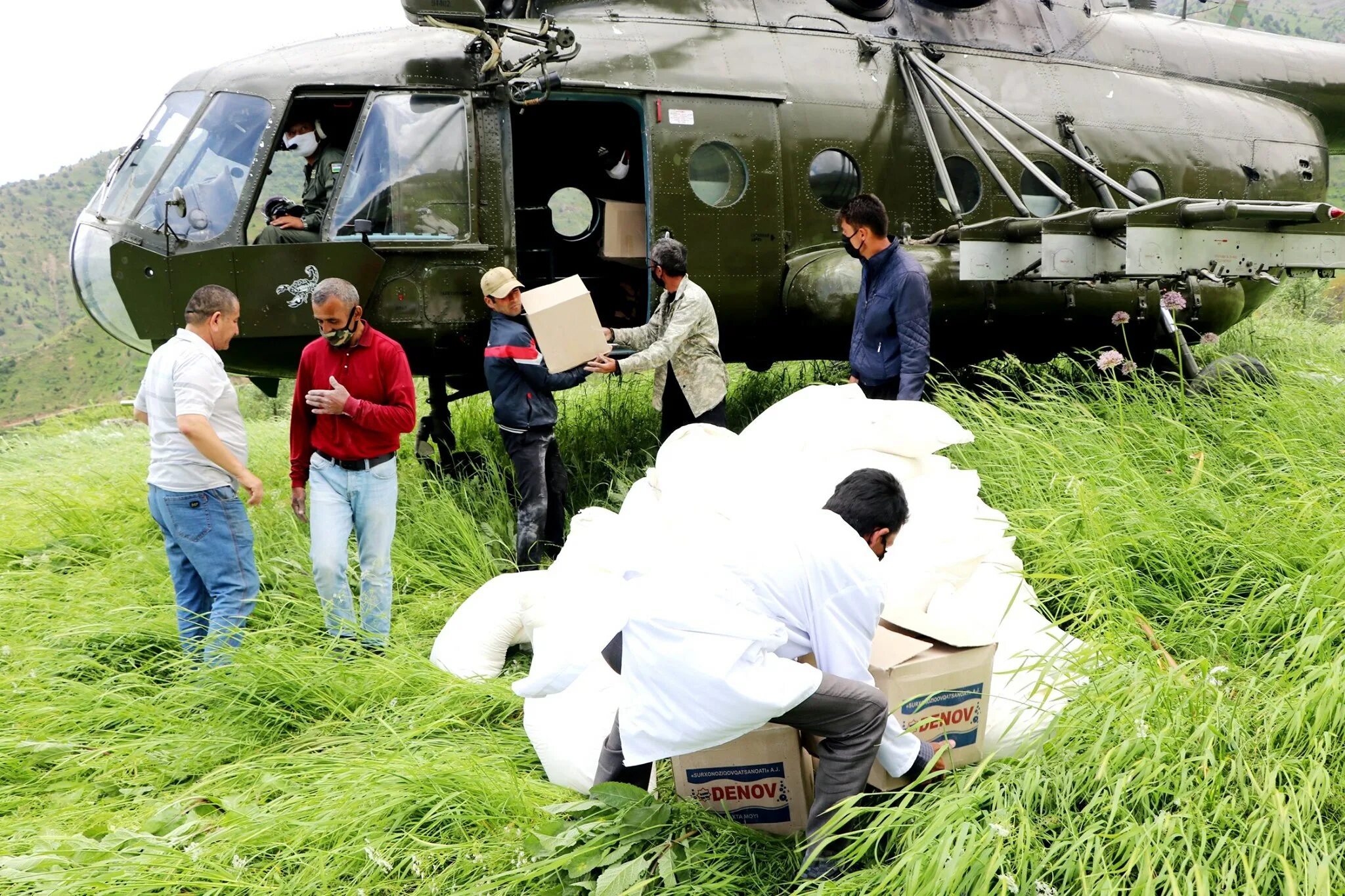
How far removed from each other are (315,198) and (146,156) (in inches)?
38.1

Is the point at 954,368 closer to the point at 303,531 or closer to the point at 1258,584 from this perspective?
the point at 1258,584

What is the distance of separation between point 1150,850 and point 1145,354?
5785mm

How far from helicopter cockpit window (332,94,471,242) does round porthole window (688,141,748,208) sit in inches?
53.5

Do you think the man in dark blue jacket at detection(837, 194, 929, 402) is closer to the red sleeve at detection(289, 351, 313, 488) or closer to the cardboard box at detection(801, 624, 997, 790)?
the cardboard box at detection(801, 624, 997, 790)

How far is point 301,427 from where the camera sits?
4547mm

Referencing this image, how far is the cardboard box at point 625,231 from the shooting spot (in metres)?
6.61

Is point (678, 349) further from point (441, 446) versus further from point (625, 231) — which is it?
point (441, 446)

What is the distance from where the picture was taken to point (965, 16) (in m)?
7.51

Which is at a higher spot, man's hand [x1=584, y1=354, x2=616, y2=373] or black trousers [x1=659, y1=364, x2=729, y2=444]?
man's hand [x1=584, y1=354, x2=616, y2=373]

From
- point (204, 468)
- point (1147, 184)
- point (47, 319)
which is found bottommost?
point (47, 319)

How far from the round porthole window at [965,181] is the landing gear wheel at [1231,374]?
6.10ft

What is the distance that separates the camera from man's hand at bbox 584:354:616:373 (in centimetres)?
535

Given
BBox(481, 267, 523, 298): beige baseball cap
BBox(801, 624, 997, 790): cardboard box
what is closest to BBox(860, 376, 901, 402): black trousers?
BBox(481, 267, 523, 298): beige baseball cap

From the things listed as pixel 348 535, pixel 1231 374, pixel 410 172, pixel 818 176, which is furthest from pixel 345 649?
pixel 1231 374
